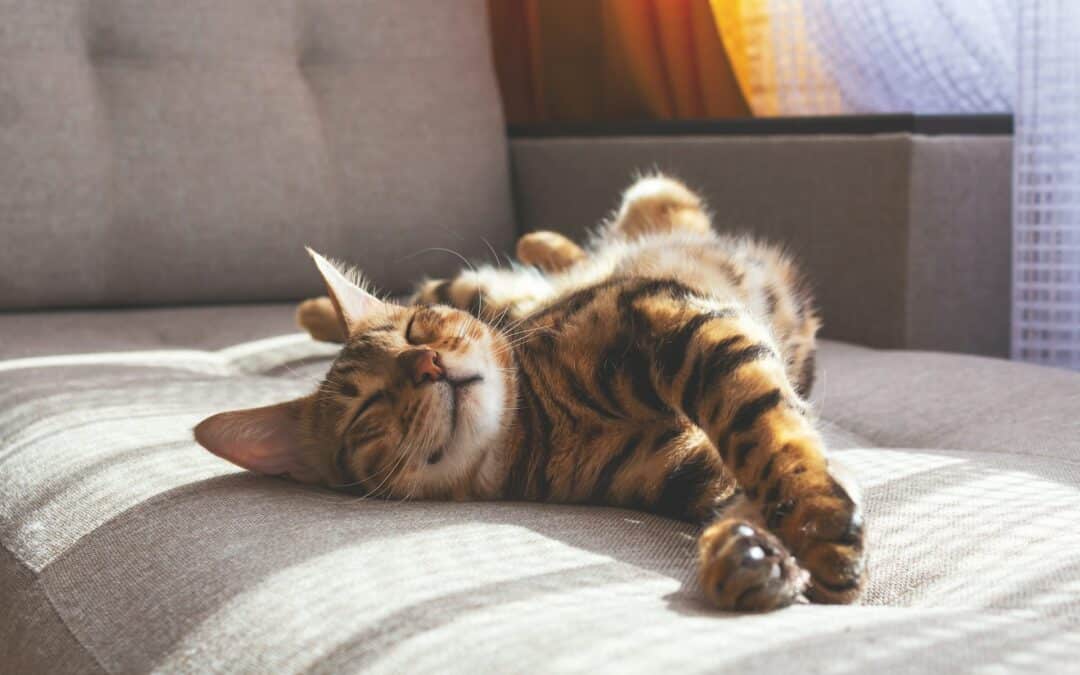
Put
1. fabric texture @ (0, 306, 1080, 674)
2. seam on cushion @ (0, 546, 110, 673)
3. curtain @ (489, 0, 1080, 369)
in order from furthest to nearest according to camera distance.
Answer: curtain @ (489, 0, 1080, 369) → seam on cushion @ (0, 546, 110, 673) → fabric texture @ (0, 306, 1080, 674)

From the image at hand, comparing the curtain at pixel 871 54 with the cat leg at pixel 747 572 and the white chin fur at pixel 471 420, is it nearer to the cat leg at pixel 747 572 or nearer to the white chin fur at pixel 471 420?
the white chin fur at pixel 471 420

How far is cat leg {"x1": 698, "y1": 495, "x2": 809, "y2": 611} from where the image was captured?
81cm

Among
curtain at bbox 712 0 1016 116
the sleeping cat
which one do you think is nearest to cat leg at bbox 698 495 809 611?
the sleeping cat

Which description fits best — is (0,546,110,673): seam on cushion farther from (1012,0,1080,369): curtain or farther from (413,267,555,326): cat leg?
(1012,0,1080,369): curtain

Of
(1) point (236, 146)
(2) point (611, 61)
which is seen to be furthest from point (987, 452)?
(2) point (611, 61)

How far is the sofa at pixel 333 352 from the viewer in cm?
79

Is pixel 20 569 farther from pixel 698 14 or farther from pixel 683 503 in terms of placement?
pixel 698 14

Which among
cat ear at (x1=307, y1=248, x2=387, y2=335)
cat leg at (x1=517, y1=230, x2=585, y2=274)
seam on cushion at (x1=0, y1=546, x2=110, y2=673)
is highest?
cat ear at (x1=307, y1=248, x2=387, y2=335)

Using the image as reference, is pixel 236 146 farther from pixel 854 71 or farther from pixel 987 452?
pixel 987 452

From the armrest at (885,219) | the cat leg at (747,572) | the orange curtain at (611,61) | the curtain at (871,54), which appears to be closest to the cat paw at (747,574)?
the cat leg at (747,572)

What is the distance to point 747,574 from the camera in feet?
2.65

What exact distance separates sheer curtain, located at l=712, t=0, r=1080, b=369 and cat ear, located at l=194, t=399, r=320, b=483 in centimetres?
140

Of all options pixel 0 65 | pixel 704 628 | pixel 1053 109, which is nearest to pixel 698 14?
pixel 1053 109

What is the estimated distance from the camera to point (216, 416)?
1.16 m
